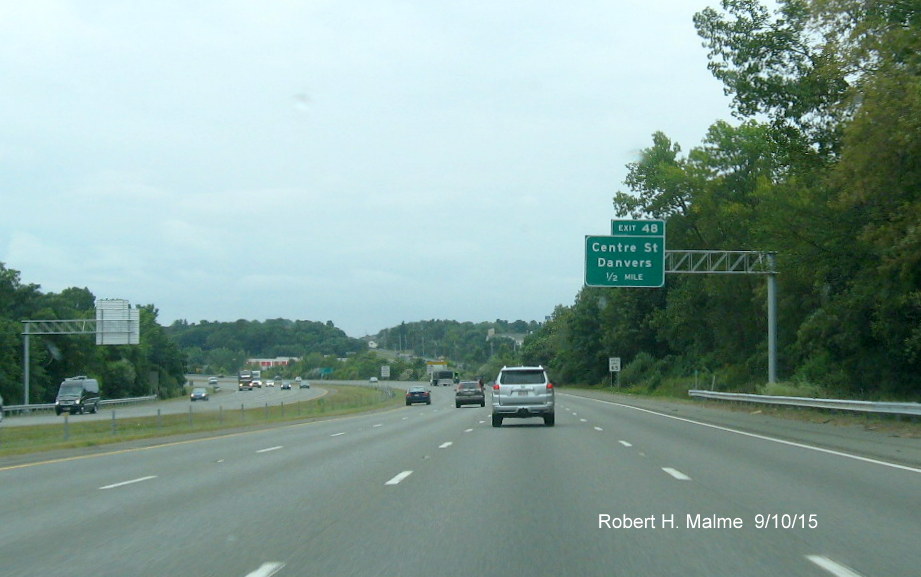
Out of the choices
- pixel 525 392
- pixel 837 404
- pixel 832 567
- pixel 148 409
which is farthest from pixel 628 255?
pixel 148 409

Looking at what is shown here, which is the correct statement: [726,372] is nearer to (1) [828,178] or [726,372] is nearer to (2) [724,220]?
(2) [724,220]

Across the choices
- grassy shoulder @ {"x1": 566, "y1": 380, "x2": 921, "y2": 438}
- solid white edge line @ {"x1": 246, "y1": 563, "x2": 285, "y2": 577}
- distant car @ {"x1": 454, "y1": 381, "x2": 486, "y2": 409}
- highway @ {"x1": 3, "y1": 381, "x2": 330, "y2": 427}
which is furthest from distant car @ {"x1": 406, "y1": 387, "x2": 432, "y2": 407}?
solid white edge line @ {"x1": 246, "y1": 563, "x2": 285, "y2": 577}

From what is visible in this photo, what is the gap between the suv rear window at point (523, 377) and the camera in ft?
101

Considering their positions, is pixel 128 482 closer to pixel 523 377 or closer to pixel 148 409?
pixel 523 377

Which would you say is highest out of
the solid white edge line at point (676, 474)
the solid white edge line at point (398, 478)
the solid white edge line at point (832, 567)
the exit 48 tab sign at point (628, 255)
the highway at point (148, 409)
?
the exit 48 tab sign at point (628, 255)

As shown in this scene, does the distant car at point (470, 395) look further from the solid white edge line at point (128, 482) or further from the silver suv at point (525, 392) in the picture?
the solid white edge line at point (128, 482)

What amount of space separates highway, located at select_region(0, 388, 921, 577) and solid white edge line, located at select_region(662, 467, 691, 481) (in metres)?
0.06

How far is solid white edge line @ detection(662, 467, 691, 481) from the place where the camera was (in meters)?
15.2

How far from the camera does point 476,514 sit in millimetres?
11695

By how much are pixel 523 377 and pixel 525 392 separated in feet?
1.48

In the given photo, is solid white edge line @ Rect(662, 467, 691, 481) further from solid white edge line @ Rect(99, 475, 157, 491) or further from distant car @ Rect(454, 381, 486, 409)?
distant car @ Rect(454, 381, 486, 409)

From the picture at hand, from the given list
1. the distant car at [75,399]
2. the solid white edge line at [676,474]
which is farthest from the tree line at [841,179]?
the distant car at [75,399]

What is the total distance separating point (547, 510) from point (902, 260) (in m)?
20.9

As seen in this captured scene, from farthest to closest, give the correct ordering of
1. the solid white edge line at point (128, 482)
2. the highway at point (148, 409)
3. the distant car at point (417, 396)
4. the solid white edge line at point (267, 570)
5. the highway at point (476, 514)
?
the distant car at point (417, 396), the highway at point (148, 409), the solid white edge line at point (128, 482), the highway at point (476, 514), the solid white edge line at point (267, 570)
